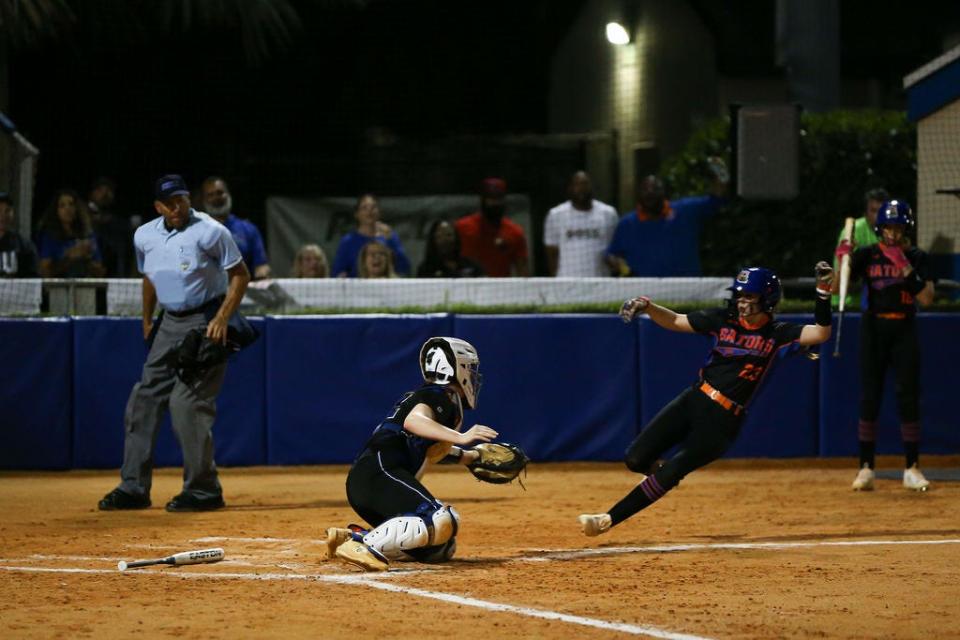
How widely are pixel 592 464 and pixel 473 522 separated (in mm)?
3722

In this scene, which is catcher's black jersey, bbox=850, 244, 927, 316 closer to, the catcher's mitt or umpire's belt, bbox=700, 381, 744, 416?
umpire's belt, bbox=700, 381, 744, 416

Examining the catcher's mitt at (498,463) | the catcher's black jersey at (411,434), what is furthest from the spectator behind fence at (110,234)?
the catcher's mitt at (498,463)

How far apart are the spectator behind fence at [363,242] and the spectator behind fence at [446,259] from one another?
0.93 feet

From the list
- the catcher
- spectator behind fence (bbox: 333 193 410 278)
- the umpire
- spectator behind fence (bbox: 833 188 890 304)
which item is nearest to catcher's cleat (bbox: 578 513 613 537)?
the catcher

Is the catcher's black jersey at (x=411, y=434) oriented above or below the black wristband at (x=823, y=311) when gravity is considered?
below

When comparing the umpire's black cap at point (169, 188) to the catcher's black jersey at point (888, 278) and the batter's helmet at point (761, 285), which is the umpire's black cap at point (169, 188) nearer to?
the batter's helmet at point (761, 285)

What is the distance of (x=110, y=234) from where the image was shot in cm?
1620

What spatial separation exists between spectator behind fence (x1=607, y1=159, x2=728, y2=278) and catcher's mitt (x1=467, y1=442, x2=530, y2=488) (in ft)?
21.9

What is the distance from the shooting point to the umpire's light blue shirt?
11.1m

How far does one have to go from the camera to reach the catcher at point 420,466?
27.7 ft

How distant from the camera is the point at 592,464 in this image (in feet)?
47.0

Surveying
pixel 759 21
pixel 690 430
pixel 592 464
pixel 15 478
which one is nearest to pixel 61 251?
pixel 15 478

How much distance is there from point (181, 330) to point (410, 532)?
335 centimetres

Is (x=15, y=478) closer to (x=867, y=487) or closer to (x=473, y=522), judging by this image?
(x=473, y=522)
